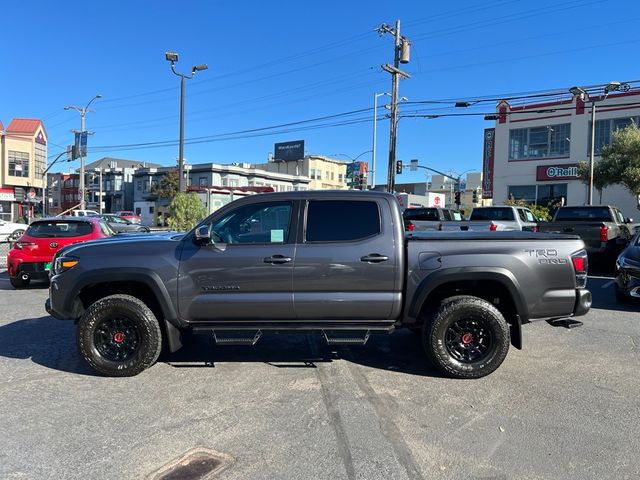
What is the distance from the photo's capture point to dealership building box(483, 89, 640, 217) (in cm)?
3478

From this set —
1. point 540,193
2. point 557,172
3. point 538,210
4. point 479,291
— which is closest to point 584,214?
point 479,291

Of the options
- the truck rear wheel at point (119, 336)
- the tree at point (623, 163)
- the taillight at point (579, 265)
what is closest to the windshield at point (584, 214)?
the taillight at point (579, 265)

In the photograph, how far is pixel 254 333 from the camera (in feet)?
16.8

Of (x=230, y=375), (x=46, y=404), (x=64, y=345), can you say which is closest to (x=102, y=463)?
(x=46, y=404)

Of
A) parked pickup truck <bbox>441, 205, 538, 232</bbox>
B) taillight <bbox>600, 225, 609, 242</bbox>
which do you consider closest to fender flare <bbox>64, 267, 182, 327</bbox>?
taillight <bbox>600, 225, 609, 242</bbox>

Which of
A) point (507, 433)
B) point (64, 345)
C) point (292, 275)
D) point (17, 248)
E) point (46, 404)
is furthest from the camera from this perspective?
point (17, 248)

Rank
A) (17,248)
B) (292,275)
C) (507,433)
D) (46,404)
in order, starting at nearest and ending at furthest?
(507,433) < (46,404) < (292,275) < (17,248)

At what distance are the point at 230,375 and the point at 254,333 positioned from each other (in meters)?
0.56

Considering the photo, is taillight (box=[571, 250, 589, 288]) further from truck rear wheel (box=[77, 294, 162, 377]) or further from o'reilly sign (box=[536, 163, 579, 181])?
o'reilly sign (box=[536, 163, 579, 181])

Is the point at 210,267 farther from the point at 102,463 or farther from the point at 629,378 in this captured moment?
the point at 629,378

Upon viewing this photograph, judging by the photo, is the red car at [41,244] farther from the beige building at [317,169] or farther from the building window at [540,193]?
the beige building at [317,169]

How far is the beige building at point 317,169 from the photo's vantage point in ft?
316

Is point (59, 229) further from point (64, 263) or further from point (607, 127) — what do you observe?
point (607, 127)

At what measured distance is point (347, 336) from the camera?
509 centimetres
